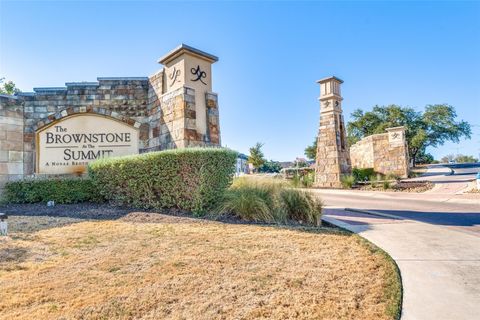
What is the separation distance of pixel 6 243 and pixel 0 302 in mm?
2059

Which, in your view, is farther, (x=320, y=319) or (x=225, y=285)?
(x=225, y=285)

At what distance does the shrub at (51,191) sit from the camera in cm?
723

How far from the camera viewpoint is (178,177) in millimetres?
5926

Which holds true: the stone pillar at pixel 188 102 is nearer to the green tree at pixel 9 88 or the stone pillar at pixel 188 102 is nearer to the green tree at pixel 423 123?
the green tree at pixel 9 88

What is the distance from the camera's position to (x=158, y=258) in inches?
132

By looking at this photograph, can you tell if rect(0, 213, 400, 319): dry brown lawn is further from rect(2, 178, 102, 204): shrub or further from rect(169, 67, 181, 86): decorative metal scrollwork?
rect(169, 67, 181, 86): decorative metal scrollwork

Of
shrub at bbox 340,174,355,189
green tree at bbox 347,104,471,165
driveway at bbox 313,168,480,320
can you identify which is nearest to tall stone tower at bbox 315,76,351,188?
Result: shrub at bbox 340,174,355,189

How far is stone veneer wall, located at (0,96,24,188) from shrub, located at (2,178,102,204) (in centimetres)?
40

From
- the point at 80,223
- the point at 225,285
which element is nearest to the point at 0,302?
the point at 225,285

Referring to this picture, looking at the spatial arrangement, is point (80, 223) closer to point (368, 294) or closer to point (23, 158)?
point (23, 158)

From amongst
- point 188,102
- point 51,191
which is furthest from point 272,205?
point 51,191

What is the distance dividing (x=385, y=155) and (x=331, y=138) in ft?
18.9

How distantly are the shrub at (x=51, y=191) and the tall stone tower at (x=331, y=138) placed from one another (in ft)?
37.4

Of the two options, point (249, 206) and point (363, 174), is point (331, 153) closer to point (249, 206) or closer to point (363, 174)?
point (363, 174)
